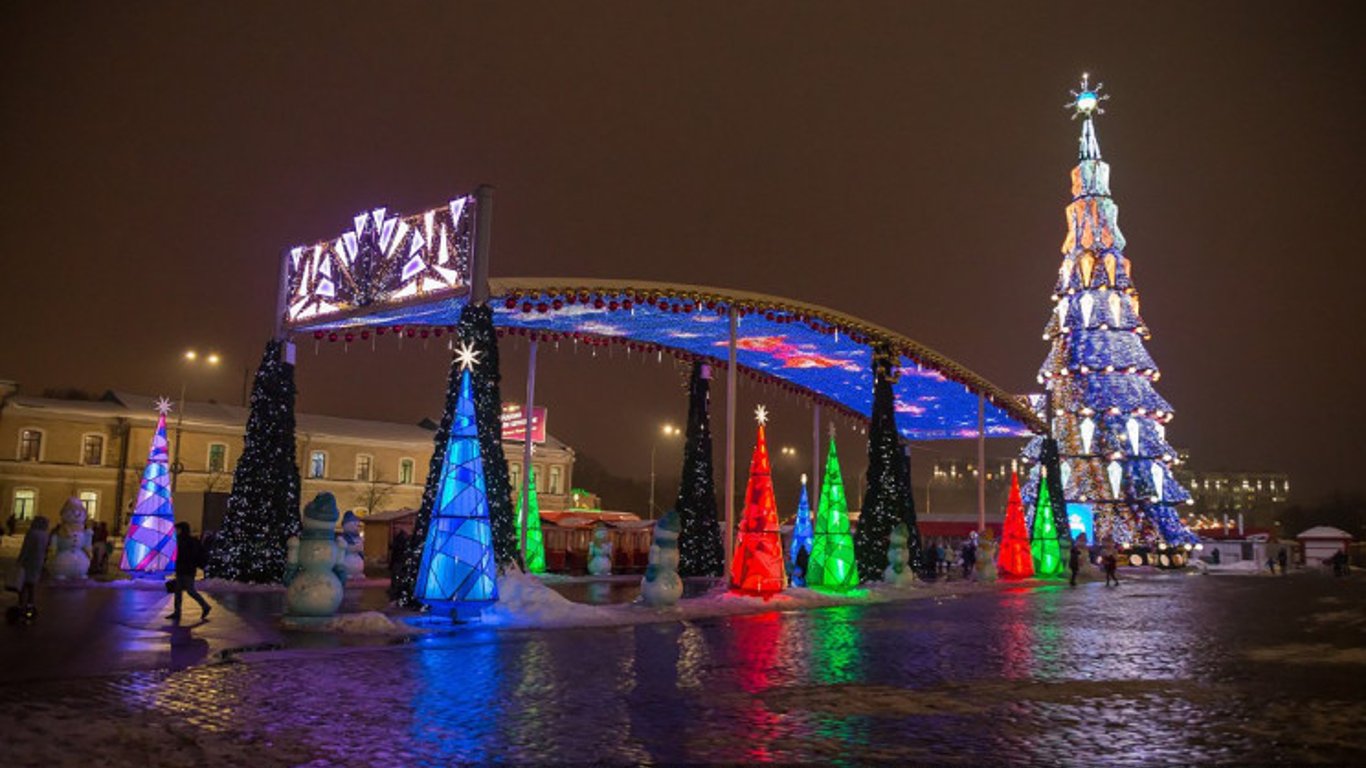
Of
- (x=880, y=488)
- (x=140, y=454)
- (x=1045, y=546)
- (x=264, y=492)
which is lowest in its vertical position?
(x=1045, y=546)

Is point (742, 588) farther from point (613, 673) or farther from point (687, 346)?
point (613, 673)

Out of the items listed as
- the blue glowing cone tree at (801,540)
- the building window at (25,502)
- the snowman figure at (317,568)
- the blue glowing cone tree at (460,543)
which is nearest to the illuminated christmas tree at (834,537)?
the blue glowing cone tree at (801,540)

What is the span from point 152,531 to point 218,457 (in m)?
29.6

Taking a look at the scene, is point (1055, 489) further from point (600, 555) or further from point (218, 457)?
point (218, 457)

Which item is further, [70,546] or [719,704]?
[70,546]

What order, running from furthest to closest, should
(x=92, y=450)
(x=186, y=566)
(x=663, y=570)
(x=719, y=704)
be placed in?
(x=92, y=450) → (x=663, y=570) → (x=186, y=566) → (x=719, y=704)

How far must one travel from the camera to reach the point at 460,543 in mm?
15188

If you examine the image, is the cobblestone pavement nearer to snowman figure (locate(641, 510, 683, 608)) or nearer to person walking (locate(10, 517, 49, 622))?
snowman figure (locate(641, 510, 683, 608))

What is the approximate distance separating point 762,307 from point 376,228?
307 inches

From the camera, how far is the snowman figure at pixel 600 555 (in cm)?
3095

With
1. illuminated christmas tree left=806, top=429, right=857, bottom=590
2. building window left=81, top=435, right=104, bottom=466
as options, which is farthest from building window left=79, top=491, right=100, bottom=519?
illuminated christmas tree left=806, top=429, right=857, bottom=590

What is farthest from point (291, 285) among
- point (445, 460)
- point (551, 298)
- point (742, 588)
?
point (742, 588)

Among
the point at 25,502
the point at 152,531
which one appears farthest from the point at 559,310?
the point at 25,502

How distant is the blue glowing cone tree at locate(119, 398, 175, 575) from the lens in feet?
74.1
